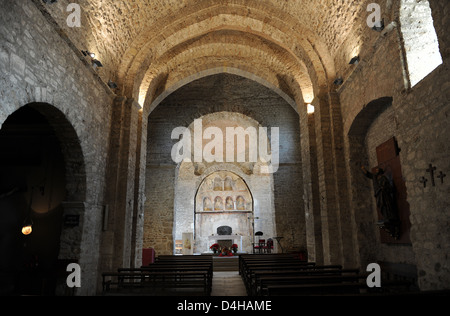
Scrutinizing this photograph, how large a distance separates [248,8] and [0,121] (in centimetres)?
758

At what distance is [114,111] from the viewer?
29.3 ft

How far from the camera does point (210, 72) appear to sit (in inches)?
496

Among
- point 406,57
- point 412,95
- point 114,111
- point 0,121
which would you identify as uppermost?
point 114,111

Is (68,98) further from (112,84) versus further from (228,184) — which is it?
(228,184)

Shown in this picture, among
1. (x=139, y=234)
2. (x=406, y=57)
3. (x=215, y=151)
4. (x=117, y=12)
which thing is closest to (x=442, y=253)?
(x=406, y=57)

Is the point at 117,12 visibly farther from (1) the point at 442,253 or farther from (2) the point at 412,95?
(1) the point at 442,253

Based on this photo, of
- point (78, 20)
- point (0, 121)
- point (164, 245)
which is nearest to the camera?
point (0, 121)

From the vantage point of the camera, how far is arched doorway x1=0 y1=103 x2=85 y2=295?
8023mm

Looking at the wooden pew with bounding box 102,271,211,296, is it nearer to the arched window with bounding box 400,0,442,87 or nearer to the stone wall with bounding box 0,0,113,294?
the stone wall with bounding box 0,0,113,294

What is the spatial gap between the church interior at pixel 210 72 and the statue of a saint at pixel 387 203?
30 mm

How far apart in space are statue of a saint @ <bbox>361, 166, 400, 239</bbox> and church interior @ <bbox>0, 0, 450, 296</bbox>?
3 cm

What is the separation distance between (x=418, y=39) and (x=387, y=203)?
3248 millimetres

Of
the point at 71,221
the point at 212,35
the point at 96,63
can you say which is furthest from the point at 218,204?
the point at 96,63

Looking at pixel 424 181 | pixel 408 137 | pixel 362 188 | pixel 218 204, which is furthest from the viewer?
pixel 218 204
